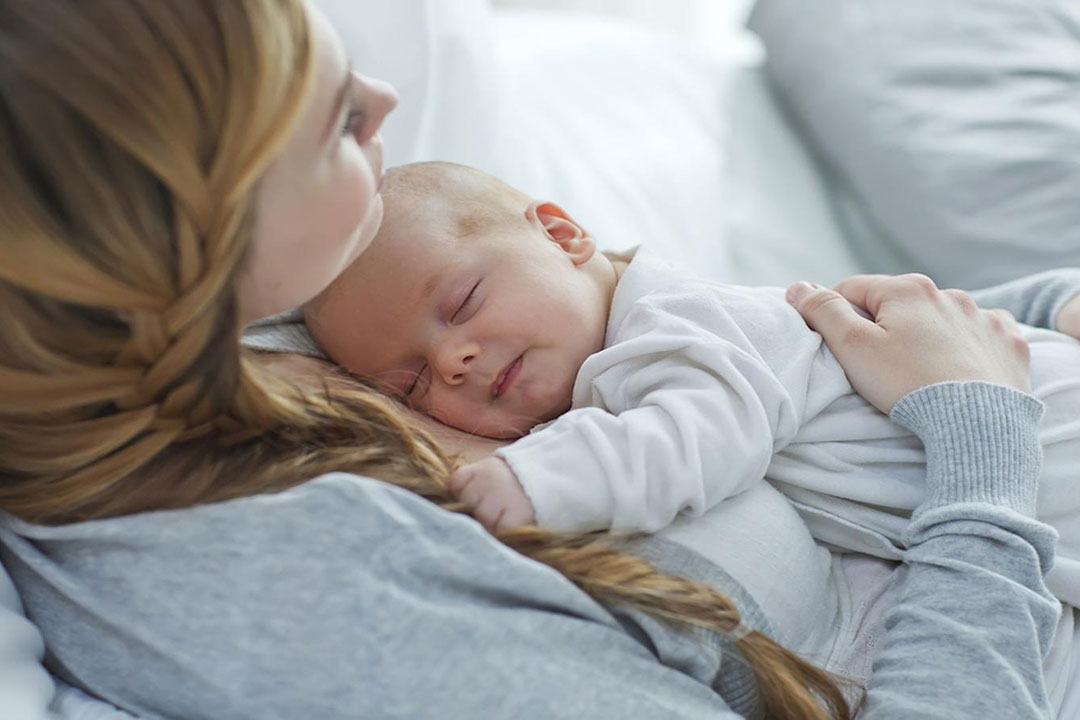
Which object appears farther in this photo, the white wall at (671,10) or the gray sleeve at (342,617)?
the white wall at (671,10)

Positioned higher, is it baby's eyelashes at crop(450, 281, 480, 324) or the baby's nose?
baby's eyelashes at crop(450, 281, 480, 324)

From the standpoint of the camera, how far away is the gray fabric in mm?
680

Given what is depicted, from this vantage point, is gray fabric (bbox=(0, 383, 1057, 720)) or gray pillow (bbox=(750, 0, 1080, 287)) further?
gray pillow (bbox=(750, 0, 1080, 287))

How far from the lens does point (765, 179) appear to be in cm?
173

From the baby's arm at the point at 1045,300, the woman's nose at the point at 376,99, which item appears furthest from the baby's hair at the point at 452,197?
the baby's arm at the point at 1045,300

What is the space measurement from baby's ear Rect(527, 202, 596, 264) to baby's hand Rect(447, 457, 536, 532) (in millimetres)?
318

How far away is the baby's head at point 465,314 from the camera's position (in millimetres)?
971

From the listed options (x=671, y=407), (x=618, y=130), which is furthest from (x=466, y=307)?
(x=618, y=130)

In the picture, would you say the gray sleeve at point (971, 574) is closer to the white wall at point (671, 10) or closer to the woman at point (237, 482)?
the woman at point (237, 482)

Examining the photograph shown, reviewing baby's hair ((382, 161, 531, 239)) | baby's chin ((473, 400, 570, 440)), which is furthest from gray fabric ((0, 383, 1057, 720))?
baby's hair ((382, 161, 531, 239))

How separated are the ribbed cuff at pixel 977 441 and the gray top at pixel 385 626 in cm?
5

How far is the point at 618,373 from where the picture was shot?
3.02ft

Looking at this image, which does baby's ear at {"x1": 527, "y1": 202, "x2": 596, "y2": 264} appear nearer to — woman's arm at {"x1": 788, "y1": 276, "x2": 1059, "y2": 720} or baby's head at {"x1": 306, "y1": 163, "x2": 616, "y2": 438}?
baby's head at {"x1": 306, "y1": 163, "x2": 616, "y2": 438}

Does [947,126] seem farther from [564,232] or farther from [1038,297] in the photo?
[564,232]
